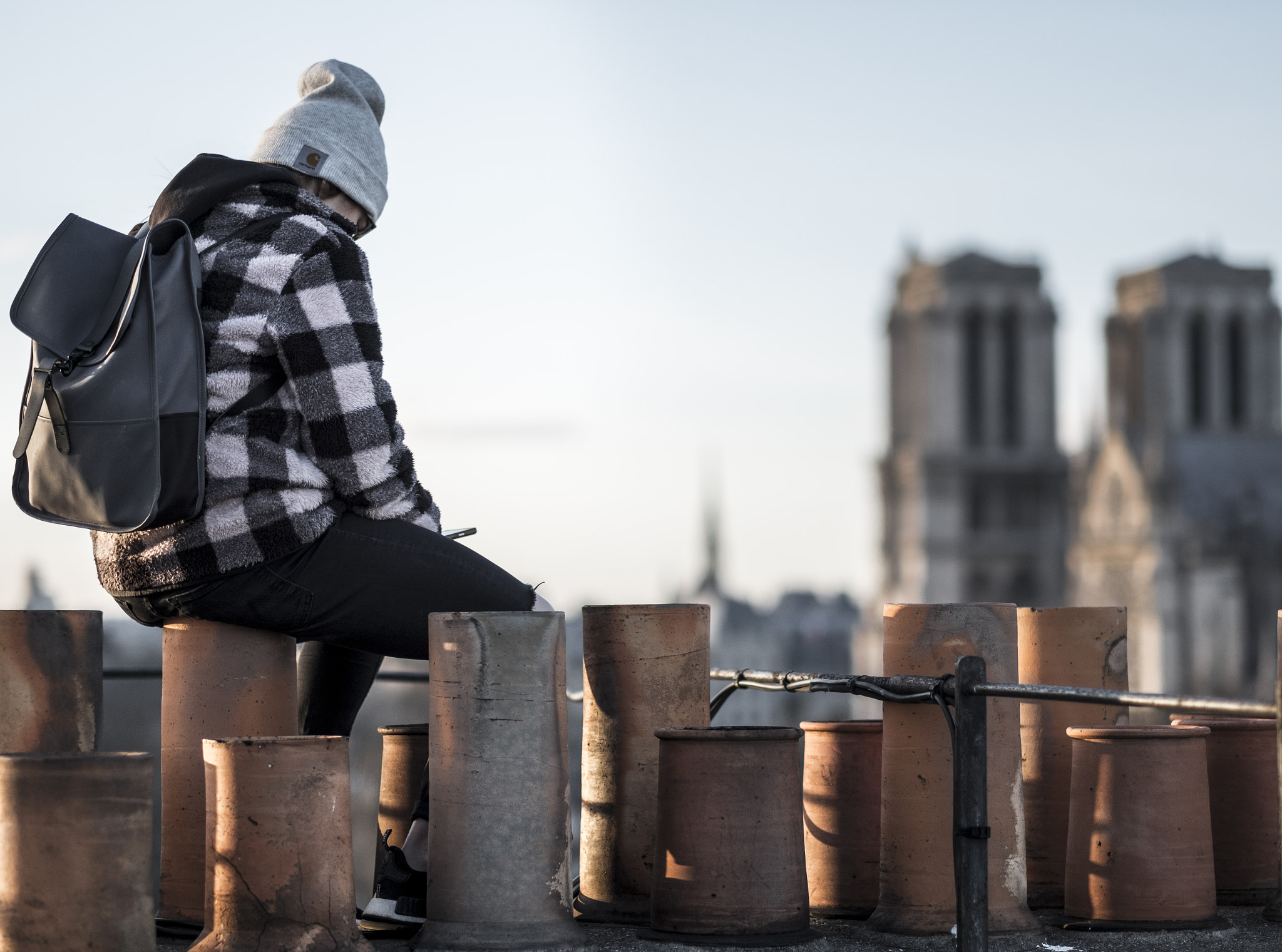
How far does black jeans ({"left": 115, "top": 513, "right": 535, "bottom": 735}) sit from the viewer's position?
4.19 metres

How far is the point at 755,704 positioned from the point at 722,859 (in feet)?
340

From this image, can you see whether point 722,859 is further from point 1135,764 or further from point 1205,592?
point 1205,592

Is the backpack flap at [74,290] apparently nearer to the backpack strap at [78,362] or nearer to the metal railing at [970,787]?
the backpack strap at [78,362]

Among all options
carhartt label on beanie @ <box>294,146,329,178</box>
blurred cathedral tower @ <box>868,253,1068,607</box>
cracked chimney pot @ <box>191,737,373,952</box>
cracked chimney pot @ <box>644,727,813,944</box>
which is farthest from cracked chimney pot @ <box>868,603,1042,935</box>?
blurred cathedral tower @ <box>868,253,1068,607</box>

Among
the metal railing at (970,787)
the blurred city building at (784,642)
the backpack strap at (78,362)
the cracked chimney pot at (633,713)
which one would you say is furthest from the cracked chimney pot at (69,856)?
the blurred city building at (784,642)

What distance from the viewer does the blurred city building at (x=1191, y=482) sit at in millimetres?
75500

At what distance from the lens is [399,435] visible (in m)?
4.35

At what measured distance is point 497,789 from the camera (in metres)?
4.28

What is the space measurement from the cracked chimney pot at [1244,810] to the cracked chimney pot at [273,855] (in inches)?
105

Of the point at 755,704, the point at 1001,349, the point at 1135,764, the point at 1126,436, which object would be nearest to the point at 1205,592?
the point at 1126,436

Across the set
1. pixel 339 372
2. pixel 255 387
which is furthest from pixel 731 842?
pixel 255 387

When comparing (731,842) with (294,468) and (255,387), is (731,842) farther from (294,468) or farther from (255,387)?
(255,387)

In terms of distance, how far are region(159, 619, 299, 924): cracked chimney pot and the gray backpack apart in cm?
57

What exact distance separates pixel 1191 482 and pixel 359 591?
82137 mm
